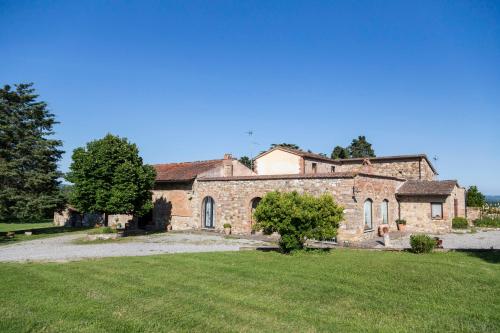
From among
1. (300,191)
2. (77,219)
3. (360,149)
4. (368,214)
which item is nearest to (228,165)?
(300,191)

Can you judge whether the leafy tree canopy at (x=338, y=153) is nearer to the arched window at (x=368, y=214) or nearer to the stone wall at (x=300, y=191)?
the stone wall at (x=300, y=191)

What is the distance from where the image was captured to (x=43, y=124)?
88.0 ft

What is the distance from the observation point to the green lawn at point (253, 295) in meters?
6.29

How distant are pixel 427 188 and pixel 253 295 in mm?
19414

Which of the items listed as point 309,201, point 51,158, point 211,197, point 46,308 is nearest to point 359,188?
point 309,201

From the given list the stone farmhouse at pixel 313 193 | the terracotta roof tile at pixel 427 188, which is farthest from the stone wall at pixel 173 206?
the terracotta roof tile at pixel 427 188

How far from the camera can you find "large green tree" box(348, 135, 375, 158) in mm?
Result: 58500

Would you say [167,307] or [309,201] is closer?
[167,307]

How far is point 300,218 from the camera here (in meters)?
13.6

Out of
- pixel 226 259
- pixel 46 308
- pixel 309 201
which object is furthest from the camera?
pixel 309 201

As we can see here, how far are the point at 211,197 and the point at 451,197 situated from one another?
15.7 metres

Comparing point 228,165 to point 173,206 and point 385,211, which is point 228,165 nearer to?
point 173,206

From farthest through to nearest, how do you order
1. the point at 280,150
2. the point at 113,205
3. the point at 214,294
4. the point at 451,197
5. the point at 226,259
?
the point at 280,150 < the point at 451,197 < the point at 113,205 < the point at 226,259 < the point at 214,294

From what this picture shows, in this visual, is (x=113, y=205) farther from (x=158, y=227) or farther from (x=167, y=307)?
(x=167, y=307)
